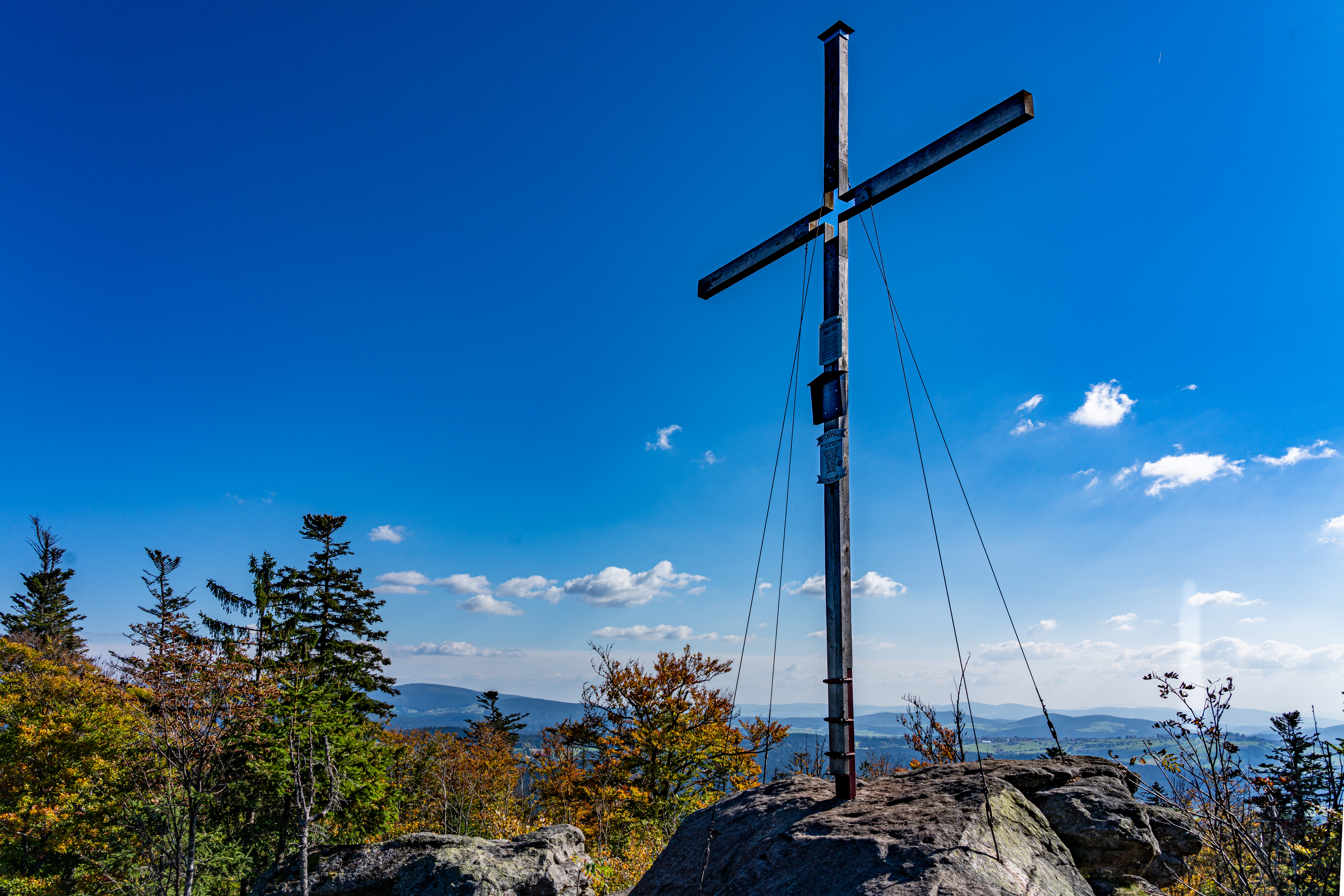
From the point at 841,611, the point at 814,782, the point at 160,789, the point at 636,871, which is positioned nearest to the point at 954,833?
the point at 841,611

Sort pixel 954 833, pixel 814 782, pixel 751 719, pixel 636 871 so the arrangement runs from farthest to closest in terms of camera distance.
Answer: pixel 751 719 < pixel 636 871 < pixel 814 782 < pixel 954 833

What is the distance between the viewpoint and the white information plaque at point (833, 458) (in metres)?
5.73

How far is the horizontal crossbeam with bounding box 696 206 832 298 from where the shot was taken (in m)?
6.39

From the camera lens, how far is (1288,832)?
3.88 metres

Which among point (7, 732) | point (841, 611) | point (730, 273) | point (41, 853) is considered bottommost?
point (41, 853)

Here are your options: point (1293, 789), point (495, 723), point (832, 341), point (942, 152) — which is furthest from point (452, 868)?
point (495, 723)

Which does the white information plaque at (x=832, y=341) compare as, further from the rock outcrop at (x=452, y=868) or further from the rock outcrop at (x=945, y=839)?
the rock outcrop at (x=452, y=868)

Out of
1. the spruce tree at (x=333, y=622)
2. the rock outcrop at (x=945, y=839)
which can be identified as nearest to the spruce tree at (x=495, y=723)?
the spruce tree at (x=333, y=622)

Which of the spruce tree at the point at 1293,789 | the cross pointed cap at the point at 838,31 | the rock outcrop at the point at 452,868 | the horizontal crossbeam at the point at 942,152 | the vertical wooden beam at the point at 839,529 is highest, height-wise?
the cross pointed cap at the point at 838,31

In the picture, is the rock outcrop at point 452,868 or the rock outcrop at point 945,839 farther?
the rock outcrop at point 452,868

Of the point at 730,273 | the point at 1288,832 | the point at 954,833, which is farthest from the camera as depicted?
the point at 730,273

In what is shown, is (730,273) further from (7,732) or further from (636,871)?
(7,732)

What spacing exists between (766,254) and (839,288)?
3.46ft

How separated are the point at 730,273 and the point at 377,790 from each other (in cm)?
1981
